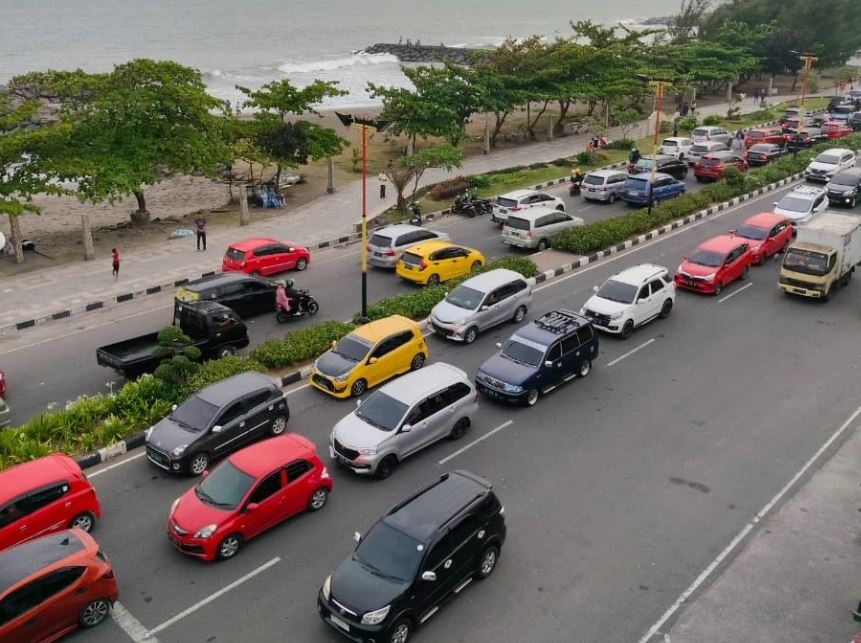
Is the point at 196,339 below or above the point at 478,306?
below

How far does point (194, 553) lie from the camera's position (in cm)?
1412

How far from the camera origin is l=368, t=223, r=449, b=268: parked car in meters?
30.3

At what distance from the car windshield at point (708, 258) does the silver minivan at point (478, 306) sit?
23.5ft

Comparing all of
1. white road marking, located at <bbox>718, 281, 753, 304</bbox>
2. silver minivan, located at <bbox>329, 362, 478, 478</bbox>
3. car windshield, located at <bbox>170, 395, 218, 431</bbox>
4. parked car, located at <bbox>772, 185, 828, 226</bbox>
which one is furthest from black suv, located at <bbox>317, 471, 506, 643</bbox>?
parked car, located at <bbox>772, 185, 828, 226</bbox>

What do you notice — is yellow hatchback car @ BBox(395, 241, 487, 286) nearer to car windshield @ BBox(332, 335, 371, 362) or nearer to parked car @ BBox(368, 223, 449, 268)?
parked car @ BBox(368, 223, 449, 268)

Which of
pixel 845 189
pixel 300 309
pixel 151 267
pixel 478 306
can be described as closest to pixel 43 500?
pixel 300 309

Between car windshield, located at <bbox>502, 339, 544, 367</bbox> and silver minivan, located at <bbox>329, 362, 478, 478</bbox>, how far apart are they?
90.9 inches

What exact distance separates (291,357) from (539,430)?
7.43 meters

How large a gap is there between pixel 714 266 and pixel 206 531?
20.4m

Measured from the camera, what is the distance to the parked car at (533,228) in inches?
1264

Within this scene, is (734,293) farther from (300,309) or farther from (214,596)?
(214,596)

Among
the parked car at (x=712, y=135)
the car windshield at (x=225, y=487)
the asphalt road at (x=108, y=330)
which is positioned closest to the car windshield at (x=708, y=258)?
the asphalt road at (x=108, y=330)

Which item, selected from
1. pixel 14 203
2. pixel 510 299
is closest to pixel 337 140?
pixel 14 203

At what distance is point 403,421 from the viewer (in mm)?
17047
